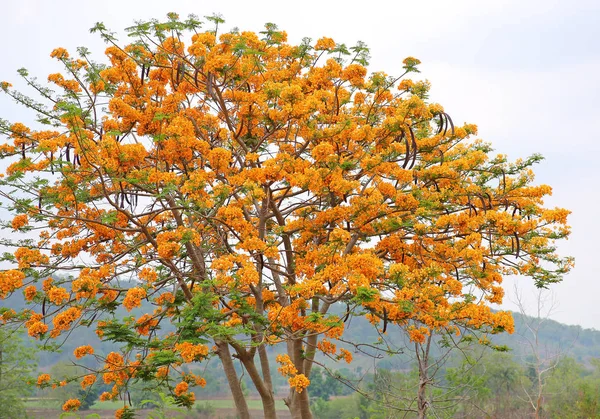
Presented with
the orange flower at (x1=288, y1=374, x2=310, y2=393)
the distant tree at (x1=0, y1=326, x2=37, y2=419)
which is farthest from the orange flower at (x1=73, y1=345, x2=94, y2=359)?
the distant tree at (x1=0, y1=326, x2=37, y2=419)

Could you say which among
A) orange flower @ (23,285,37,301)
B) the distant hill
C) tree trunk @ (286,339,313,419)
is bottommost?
tree trunk @ (286,339,313,419)

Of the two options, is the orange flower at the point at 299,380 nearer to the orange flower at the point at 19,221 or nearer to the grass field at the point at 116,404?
the orange flower at the point at 19,221

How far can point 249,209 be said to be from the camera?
11109mm

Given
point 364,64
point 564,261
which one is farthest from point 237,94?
point 564,261

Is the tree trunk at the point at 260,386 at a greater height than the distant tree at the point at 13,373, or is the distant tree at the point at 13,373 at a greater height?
the distant tree at the point at 13,373

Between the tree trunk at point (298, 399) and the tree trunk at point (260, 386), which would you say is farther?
the tree trunk at point (298, 399)

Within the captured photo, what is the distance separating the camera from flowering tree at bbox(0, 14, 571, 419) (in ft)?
27.3

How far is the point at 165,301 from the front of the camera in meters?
10.1

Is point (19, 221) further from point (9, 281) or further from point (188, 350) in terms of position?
point (188, 350)

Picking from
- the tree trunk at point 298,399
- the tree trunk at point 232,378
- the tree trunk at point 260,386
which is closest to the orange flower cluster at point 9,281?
the tree trunk at point 260,386

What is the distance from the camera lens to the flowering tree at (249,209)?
8328mm

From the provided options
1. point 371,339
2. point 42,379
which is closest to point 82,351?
point 42,379

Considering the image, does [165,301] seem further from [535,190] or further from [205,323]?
[535,190]

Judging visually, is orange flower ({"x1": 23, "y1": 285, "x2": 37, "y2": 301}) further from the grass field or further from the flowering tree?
the grass field
